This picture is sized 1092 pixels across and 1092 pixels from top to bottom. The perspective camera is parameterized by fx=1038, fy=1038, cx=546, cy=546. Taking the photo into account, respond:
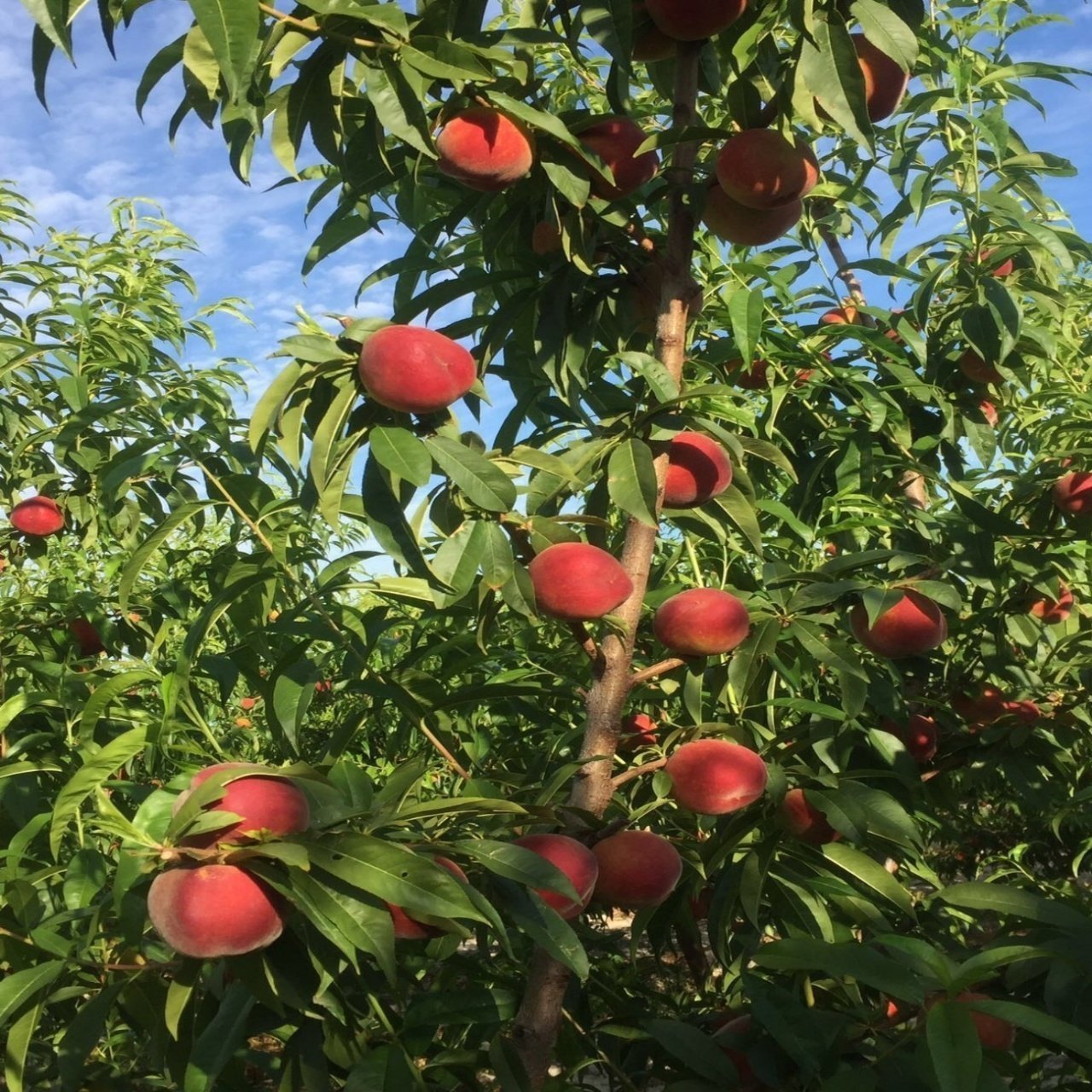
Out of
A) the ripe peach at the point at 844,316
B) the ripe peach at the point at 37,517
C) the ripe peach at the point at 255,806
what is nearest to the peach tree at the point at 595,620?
the ripe peach at the point at 255,806

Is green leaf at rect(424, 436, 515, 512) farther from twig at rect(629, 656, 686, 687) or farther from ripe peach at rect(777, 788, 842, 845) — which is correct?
ripe peach at rect(777, 788, 842, 845)

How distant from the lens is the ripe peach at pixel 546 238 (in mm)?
1315

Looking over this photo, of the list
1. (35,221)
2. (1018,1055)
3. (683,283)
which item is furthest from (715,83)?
(35,221)

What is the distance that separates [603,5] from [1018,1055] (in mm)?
1204

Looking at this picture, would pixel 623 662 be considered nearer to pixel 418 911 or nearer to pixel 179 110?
pixel 418 911

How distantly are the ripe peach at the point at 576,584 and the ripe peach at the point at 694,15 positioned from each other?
23.6 inches

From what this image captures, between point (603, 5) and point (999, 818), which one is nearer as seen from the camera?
point (603, 5)

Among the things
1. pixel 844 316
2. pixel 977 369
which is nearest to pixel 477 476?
pixel 977 369

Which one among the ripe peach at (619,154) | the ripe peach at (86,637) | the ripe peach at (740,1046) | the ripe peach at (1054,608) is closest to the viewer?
the ripe peach at (740,1046)

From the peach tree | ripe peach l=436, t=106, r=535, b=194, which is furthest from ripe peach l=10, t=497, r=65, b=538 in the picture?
ripe peach l=436, t=106, r=535, b=194

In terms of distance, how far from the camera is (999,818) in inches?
128

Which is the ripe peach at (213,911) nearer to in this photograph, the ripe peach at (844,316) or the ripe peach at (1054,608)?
the ripe peach at (1054,608)

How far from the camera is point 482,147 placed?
1.13 meters

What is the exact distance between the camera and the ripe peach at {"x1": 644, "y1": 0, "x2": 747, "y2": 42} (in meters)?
1.15
